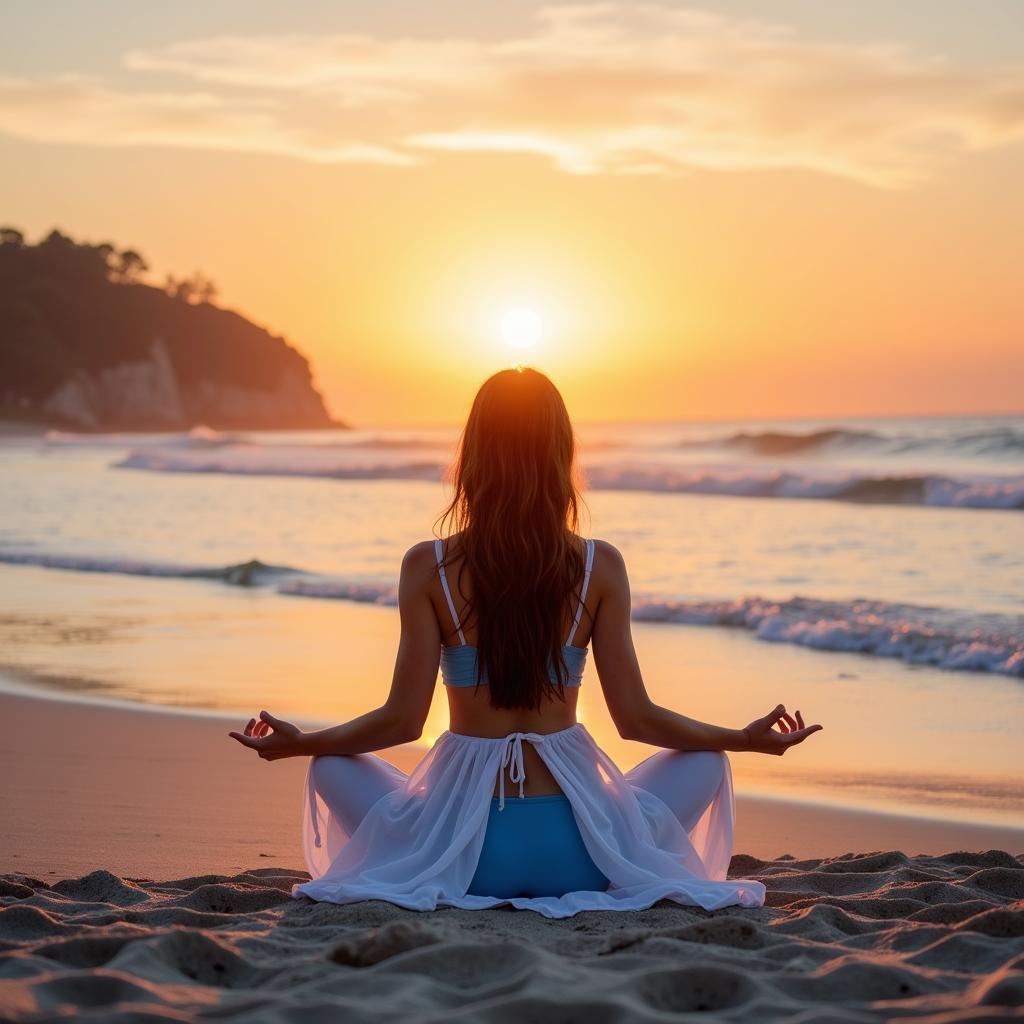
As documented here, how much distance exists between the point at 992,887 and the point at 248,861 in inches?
96.5

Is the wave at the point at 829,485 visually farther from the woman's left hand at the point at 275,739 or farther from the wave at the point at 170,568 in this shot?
the woman's left hand at the point at 275,739

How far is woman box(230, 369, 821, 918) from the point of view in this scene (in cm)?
372

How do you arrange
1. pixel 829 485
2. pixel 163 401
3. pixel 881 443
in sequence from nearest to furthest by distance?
pixel 829 485, pixel 881 443, pixel 163 401

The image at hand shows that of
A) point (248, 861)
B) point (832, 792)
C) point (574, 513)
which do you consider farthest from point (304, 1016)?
point (832, 792)

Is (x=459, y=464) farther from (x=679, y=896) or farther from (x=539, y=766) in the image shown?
(x=679, y=896)

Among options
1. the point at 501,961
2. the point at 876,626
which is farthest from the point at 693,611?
the point at 501,961

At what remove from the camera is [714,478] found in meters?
27.9

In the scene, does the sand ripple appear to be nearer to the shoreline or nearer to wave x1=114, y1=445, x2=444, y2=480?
the shoreline

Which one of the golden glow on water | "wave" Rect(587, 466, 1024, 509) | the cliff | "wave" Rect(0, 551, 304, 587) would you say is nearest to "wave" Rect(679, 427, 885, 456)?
"wave" Rect(587, 466, 1024, 509)

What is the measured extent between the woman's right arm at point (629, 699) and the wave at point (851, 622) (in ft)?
16.7

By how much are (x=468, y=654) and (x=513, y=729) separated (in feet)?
0.84

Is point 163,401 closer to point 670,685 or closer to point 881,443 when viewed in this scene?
point 881,443

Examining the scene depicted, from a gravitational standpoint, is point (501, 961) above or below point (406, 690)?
below

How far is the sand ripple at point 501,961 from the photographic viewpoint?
275 centimetres
